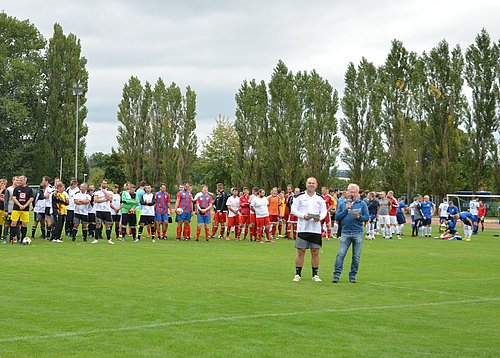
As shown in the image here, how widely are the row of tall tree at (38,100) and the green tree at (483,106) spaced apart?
34.6m

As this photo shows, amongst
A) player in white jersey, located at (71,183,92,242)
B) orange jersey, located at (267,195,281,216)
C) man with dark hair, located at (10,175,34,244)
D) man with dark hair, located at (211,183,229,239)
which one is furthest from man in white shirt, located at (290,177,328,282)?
orange jersey, located at (267,195,281,216)

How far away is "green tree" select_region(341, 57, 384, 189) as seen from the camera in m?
55.0

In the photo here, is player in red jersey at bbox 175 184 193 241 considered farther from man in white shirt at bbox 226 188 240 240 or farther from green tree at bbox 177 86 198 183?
green tree at bbox 177 86 198 183

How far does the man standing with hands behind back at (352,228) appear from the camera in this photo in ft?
43.9

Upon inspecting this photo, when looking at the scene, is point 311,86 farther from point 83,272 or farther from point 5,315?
point 5,315

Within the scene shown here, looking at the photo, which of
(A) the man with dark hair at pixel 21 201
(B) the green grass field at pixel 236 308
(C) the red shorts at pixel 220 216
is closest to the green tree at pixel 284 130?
(C) the red shorts at pixel 220 216

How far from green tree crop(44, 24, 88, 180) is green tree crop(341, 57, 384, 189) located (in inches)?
986

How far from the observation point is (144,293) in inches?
444

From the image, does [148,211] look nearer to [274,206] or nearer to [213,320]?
[274,206]

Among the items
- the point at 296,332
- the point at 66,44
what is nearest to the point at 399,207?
the point at 296,332

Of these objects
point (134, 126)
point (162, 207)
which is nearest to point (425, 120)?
point (134, 126)

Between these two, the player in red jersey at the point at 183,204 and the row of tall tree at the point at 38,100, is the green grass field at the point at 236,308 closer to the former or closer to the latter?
the player in red jersey at the point at 183,204

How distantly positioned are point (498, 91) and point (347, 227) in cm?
4289

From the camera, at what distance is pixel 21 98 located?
6456 cm
